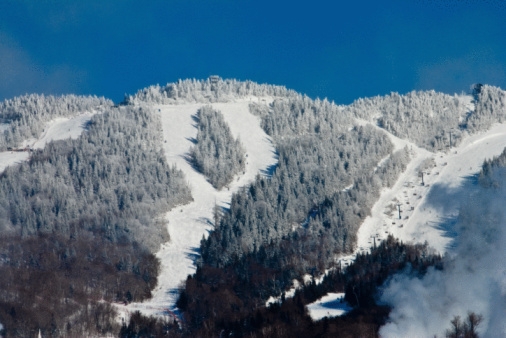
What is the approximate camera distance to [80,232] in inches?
6122

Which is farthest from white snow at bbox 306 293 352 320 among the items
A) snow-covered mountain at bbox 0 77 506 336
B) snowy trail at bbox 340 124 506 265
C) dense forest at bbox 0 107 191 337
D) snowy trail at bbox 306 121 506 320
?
dense forest at bbox 0 107 191 337

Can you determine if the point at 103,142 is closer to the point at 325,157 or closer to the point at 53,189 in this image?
the point at 53,189

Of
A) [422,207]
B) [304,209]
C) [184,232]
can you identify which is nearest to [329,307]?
[184,232]

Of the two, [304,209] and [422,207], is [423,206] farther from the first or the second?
[304,209]

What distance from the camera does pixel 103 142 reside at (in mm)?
199875

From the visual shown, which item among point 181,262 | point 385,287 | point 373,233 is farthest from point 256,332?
point 373,233

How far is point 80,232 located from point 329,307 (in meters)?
70.8

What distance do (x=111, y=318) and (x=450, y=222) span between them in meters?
69.1

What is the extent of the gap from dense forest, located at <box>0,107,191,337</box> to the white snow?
31.7m

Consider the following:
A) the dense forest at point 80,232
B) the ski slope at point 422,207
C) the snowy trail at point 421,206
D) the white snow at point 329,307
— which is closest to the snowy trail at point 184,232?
the dense forest at point 80,232

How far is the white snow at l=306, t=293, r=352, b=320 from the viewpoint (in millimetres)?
96750

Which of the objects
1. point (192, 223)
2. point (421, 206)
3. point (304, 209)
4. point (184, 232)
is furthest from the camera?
point (421, 206)

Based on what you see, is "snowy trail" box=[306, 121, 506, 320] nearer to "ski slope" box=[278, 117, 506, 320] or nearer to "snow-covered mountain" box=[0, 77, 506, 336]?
"ski slope" box=[278, 117, 506, 320]

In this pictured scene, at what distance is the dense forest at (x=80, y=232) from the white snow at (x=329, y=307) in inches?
1249
